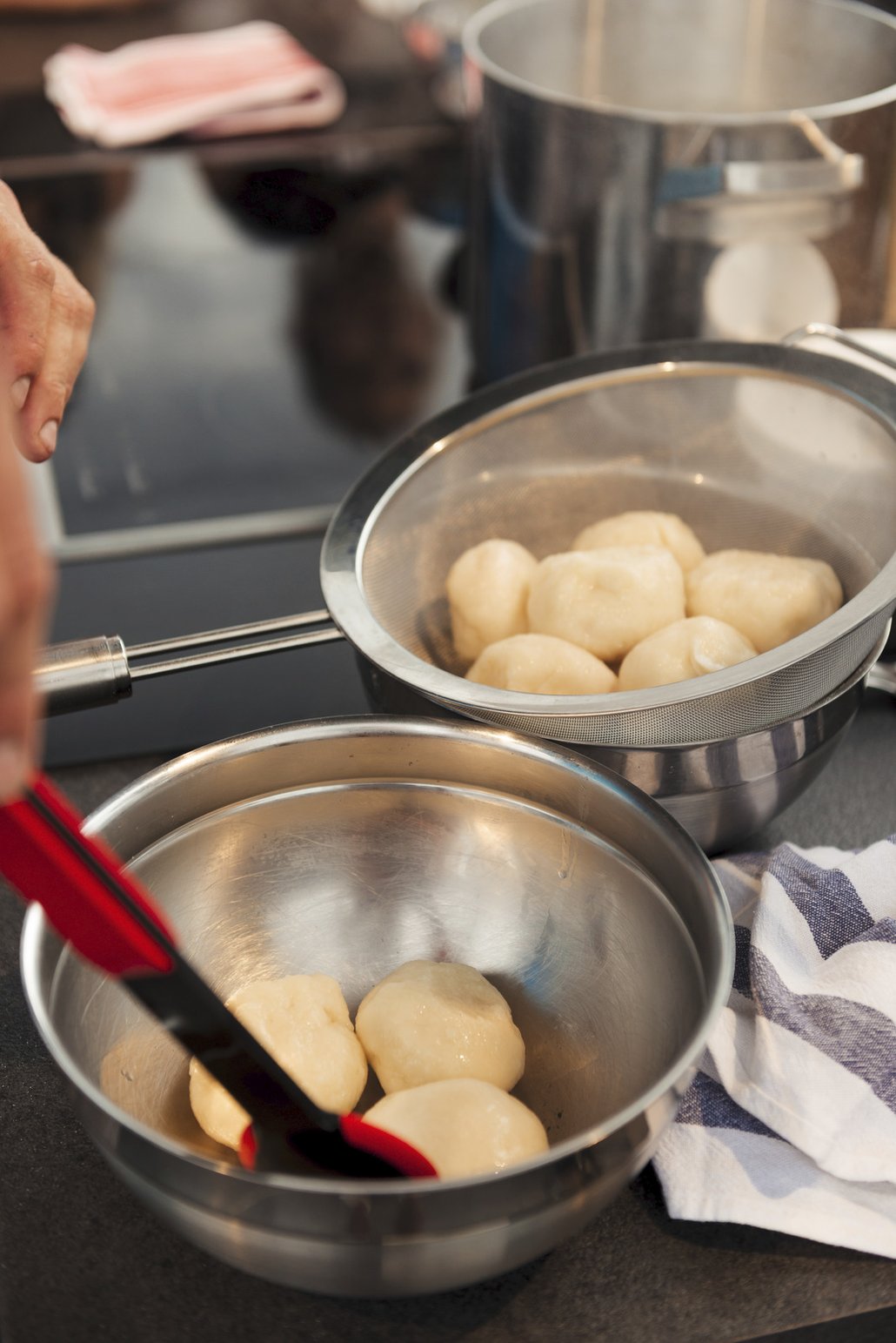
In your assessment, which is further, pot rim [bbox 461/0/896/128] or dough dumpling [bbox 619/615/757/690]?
pot rim [bbox 461/0/896/128]

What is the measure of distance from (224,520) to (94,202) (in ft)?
2.61

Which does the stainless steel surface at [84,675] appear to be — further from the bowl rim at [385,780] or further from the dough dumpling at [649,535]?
the dough dumpling at [649,535]

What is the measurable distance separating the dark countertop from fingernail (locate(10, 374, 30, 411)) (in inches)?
10.2

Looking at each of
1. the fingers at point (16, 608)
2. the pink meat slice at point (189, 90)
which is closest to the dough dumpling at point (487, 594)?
the fingers at point (16, 608)

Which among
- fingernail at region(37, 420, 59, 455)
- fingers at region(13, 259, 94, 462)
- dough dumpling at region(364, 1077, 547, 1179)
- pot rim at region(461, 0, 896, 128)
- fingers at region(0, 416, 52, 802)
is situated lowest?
dough dumpling at region(364, 1077, 547, 1179)

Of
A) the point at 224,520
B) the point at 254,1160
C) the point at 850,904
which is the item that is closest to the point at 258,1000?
the point at 254,1160

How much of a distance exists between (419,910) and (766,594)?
0.31m

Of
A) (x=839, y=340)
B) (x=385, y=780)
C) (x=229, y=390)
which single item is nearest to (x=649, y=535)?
(x=839, y=340)

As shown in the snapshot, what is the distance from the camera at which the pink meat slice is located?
177cm

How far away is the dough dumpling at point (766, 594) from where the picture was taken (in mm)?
819

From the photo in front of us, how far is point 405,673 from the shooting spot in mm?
696

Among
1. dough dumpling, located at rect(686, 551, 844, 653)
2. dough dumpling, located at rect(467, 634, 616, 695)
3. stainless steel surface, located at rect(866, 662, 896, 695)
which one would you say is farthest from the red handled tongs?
stainless steel surface, located at rect(866, 662, 896, 695)

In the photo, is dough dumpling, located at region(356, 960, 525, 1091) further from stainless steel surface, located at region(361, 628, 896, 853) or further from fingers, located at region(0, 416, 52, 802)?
fingers, located at region(0, 416, 52, 802)

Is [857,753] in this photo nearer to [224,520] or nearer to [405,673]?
[405,673]
